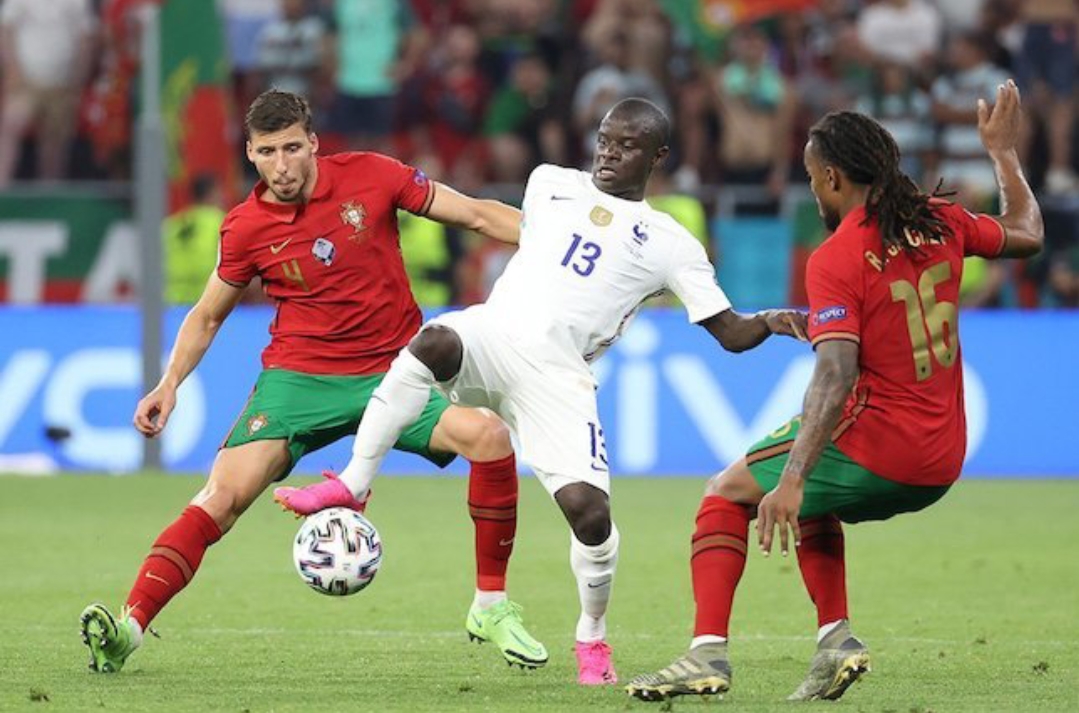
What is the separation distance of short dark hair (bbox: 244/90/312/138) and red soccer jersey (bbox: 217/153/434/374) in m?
0.38

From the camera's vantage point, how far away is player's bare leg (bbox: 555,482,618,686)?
783 centimetres

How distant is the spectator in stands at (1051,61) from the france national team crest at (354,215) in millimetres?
12447

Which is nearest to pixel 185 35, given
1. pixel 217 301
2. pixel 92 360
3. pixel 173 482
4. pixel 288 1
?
pixel 288 1

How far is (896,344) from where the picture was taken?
737 centimetres

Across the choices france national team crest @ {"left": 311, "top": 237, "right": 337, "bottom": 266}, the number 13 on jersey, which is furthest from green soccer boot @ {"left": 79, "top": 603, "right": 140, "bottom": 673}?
the number 13 on jersey

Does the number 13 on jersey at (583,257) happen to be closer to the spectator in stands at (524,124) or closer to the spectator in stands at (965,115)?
the spectator in stands at (965,115)

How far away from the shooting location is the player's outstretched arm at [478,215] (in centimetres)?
870

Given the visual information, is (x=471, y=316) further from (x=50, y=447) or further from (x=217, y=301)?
(x=50, y=447)

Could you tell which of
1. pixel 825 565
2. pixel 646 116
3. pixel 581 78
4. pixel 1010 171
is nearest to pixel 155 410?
pixel 646 116

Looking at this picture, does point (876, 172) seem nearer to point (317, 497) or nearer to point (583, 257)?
point (583, 257)

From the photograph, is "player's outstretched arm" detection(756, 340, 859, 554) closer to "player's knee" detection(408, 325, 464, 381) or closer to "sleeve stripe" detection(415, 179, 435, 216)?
"player's knee" detection(408, 325, 464, 381)

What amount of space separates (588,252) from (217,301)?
1539 mm

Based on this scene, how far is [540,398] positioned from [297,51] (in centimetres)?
1326

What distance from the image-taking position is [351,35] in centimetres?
2072
